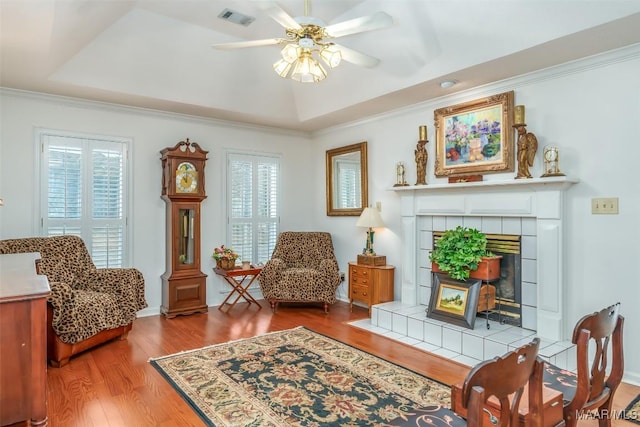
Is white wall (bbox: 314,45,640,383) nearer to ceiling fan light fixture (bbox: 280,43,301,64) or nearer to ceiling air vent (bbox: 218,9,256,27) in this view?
ceiling fan light fixture (bbox: 280,43,301,64)

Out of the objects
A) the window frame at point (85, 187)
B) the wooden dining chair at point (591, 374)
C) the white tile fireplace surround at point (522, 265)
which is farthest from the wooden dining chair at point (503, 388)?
the window frame at point (85, 187)

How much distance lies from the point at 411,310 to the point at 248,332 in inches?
67.6

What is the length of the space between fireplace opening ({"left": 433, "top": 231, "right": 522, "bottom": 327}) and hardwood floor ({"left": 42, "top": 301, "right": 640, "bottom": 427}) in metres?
0.81

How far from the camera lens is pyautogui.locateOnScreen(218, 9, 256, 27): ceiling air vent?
3.57 metres

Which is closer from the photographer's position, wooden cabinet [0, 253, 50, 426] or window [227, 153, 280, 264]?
wooden cabinet [0, 253, 50, 426]

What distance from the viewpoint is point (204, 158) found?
484 cm

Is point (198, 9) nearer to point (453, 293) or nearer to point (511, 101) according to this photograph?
point (511, 101)

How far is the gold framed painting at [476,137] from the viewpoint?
11.8 ft

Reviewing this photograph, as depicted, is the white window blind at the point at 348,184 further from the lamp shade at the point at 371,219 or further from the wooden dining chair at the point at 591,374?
the wooden dining chair at the point at 591,374

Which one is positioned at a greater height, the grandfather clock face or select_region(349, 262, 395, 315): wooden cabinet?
the grandfather clock face

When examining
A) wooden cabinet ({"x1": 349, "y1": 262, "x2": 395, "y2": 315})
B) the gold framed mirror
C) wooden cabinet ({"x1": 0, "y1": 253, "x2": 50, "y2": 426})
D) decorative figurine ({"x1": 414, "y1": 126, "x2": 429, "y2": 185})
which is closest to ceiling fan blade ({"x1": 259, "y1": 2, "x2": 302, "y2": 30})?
wooden cabinet ({"x1": 0, "y1": 253, "x2": 50, "y2": 426})

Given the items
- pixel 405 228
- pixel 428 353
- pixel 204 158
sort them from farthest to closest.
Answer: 1. pixel 204 158
2. pixel 405 228
3. pixel 428 353

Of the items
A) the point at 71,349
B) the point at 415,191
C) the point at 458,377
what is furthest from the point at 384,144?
the point at 71,349

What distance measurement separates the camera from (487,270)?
342 cm
